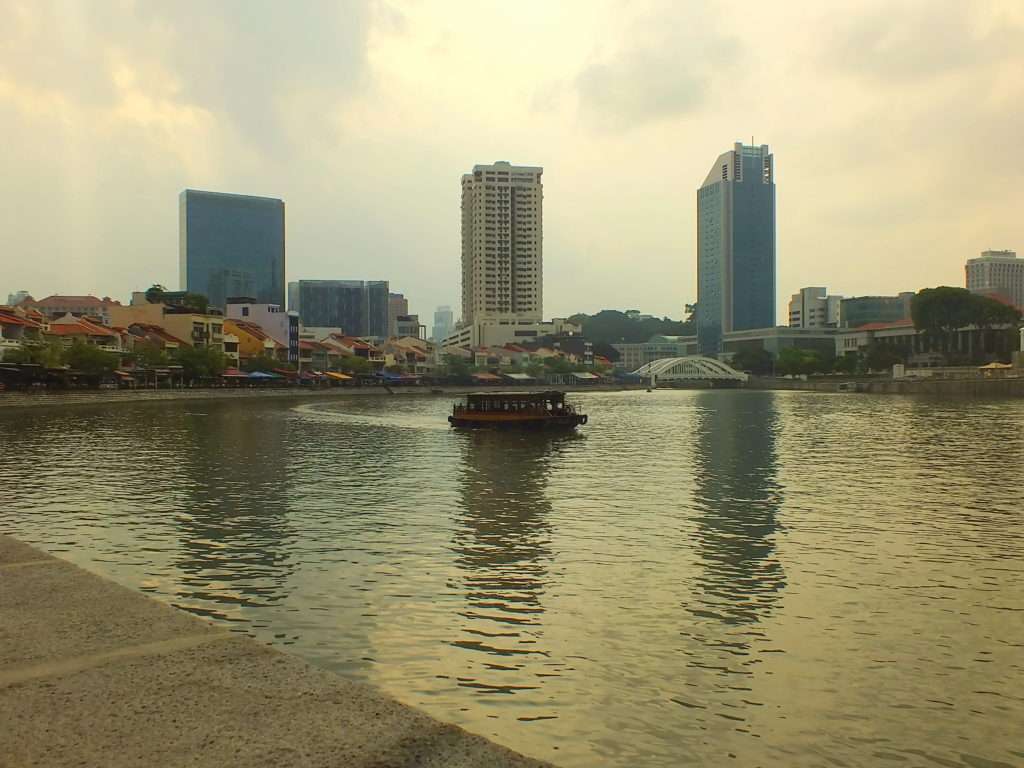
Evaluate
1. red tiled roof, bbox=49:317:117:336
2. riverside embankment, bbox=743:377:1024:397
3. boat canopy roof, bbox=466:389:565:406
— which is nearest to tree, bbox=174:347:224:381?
red tiled roof, bbox=49:317:117:336

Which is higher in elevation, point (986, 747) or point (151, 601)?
point (151, 601)

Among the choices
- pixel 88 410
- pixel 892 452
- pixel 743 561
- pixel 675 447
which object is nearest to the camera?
pixel 743 561

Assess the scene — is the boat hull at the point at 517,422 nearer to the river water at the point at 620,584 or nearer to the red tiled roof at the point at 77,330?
the river water at the point at 620,584

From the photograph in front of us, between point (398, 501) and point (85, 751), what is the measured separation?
18.3 metres

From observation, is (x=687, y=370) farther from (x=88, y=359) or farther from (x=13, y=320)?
(x=13, y=320)

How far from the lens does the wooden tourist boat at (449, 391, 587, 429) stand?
177ft

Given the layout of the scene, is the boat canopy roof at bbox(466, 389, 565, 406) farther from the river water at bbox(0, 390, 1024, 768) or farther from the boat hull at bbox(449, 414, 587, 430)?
the river water at bbox(0, 390, 1024, 768)

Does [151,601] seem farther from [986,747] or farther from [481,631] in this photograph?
[986,747]

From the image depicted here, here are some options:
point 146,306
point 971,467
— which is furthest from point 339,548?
point 146,306

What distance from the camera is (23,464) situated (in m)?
31.9

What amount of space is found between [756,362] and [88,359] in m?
141

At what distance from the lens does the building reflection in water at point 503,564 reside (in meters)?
10.7

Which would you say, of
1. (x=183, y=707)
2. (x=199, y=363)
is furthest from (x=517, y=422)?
(x=199, y=363)

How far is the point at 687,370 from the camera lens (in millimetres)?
189000
